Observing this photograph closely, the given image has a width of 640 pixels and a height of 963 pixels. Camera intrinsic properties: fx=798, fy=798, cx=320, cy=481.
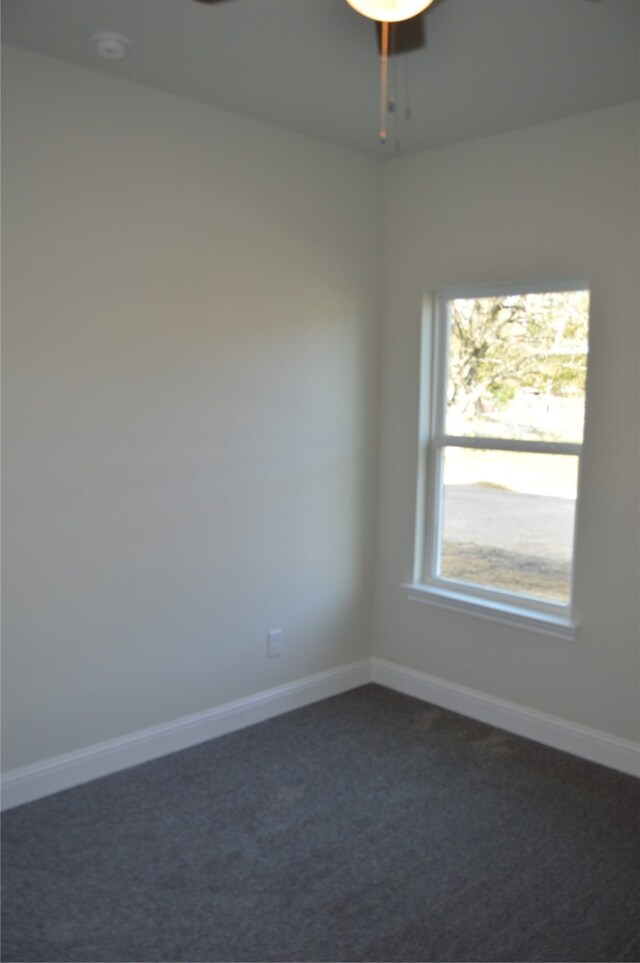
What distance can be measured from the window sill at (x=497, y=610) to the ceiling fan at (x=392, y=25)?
2.11 m

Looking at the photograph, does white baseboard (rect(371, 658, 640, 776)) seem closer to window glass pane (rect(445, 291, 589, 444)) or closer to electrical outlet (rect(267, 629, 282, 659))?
electrical outlet (rect(267, 629, 282, 659))

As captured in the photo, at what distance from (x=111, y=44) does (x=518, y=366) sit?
2.09 metres

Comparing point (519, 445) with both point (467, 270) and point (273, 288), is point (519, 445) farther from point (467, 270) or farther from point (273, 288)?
point (273, 288)

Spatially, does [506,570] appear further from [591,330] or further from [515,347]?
[591,330]

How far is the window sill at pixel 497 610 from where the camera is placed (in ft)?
11.4

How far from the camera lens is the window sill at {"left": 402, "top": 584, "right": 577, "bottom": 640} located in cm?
346

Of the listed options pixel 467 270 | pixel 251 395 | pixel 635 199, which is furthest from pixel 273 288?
pixel 635 199

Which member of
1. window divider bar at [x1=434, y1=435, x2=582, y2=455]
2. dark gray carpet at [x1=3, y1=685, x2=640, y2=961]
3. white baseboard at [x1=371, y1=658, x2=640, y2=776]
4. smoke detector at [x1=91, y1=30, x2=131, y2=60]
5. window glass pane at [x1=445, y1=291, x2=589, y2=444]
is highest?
smoke detector at [x1=91, y1=30, x2=131, y2=60]

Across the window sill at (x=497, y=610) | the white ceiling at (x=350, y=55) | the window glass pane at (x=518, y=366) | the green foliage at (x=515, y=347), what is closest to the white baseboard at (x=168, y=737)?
the window sill at (x=497, y=610)

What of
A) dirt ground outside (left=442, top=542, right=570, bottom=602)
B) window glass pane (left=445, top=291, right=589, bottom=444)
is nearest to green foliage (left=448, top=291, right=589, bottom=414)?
window glass pane (left=445, top=291, right=589, bottom=444)

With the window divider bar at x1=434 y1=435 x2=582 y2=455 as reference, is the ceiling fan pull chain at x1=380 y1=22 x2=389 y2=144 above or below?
above

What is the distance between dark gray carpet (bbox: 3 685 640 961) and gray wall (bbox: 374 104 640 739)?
381mm

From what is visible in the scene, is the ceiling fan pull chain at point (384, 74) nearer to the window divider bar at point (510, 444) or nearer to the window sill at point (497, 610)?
the window divider bar at point (510, 444)

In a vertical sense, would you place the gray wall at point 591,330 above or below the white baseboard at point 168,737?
above
